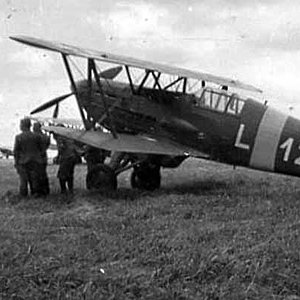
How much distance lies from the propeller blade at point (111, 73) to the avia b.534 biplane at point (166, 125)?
0.45 metres

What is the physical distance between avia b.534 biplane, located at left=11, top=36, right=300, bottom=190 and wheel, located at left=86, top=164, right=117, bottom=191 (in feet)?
0.06

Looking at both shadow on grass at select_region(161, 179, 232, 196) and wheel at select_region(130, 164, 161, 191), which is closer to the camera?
shadow on grass at select_region(161, 179, 232, 196)

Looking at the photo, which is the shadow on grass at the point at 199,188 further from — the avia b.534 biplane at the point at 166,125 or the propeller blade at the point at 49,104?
the propeller blade at the point at 49,104

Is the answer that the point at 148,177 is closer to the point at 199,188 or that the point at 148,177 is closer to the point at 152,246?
the point at 199,188

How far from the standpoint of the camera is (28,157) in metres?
13.1

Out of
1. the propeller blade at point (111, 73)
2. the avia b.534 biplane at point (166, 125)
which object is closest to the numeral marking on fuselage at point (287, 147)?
the avia b.534 biplane at point (166, 125)

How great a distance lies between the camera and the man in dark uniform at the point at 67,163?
13.7 meters

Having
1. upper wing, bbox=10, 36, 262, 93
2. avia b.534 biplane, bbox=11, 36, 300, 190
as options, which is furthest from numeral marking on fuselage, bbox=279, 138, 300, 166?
upper wing, bbox=10, 36, 262, 93

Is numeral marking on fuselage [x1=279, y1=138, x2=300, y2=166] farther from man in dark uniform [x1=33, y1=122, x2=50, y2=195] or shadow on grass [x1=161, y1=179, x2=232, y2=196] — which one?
man in dark uniform [x1=33, y1=122, x2=50, y2=195]

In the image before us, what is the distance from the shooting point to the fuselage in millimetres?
13273

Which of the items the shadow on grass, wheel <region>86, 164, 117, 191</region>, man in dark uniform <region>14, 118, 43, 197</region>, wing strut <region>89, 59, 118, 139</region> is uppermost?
wing strut <region>89, 59, 118, 139</region>

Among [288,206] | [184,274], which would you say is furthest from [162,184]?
[184,274]

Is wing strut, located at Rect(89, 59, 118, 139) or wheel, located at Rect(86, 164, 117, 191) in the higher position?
wing strut, located at Rect(89, 59, 118, 139)

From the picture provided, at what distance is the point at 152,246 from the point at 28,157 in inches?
220
